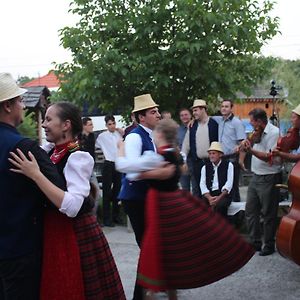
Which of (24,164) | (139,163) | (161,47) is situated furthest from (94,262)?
(161,47)

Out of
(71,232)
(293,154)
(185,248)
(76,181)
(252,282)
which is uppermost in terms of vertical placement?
(76,181)

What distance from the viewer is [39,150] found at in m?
2.72

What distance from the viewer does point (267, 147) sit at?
6.34m

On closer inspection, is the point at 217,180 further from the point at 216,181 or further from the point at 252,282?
the point at 252,282

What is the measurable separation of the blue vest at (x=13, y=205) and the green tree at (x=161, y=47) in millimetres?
5812

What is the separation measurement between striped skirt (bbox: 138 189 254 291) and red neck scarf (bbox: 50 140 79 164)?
898 millimetres

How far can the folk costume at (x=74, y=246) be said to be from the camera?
113 inches

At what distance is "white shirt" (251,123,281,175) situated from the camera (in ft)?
20.6

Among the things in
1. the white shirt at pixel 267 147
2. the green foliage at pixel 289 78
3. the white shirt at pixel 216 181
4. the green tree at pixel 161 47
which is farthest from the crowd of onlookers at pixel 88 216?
the green foliage at pixel 289 78

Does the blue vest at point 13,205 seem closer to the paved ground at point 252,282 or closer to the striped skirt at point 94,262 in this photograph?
the striped skirt at point 94,262

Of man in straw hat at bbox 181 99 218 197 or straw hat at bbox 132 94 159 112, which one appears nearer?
straw hat at bbox 132 94 159 112

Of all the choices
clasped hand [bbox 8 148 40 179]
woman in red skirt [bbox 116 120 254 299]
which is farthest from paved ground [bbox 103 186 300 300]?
clasped hand [bbox 8 148 40 179]

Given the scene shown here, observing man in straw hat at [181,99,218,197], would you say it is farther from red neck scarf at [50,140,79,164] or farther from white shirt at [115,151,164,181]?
red neck scarf at [50,140,79,164]

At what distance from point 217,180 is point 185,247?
3.53 m
